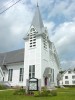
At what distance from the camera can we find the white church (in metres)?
35.8

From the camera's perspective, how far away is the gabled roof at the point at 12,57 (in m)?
40.3

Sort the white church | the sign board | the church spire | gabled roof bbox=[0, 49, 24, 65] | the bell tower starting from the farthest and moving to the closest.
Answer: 1. gabled roof bbox=[0, 49, 24, 65]
2. the church spire
3. the white church
4. the bell tower
5. the sign board

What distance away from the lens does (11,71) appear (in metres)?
40.8

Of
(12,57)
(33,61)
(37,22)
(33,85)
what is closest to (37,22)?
(37,22)

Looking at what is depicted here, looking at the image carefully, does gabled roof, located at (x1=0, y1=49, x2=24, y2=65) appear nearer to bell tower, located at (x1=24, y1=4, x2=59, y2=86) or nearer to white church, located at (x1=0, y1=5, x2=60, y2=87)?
white church, located at (x1=0, y1=5, x2=60, y2=87)

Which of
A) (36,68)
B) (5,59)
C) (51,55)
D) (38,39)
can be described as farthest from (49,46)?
(5,59)

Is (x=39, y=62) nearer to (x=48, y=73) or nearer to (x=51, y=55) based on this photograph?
(x=48, y=73)

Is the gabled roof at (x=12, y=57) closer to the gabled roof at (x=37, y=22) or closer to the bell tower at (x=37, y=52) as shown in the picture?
the bell tower at (x=37, y=52)

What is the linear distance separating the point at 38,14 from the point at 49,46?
→ 776 cm

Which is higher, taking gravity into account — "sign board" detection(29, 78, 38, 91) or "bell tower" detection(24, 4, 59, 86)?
"bell tower" detection(24, 4, 59, 86)

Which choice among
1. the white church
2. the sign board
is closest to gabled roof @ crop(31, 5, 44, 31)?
the white church

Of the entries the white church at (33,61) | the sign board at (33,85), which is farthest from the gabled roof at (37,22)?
the sign board at (33,85)

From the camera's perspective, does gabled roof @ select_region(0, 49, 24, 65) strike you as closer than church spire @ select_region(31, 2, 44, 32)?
No

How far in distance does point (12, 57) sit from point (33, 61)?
825cm
